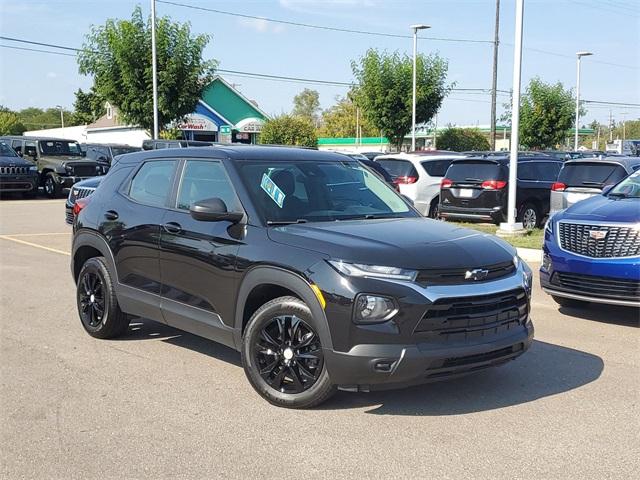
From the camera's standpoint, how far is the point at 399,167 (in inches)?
685

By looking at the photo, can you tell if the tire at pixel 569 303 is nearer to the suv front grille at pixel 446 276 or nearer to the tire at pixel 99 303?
the suv front grille at pixel 446 276

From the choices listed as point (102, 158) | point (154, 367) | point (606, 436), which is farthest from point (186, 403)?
point (102, 158)

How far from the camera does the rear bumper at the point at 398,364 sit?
439 centimetres

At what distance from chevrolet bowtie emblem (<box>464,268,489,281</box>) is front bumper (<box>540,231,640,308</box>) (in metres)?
2.98

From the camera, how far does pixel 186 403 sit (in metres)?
4.95

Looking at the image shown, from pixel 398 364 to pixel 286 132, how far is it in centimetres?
4094

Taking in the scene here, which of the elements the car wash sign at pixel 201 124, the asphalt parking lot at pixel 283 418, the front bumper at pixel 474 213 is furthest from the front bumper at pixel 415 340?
the car wash sign at pixel 201 124

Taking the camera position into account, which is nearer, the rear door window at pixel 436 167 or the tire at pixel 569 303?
the tire at pixel 569 303

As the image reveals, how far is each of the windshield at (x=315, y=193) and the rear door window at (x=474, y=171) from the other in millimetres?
9772

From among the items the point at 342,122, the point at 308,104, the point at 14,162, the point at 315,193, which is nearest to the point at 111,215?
the point at 315,193

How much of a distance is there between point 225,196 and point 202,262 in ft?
1.75

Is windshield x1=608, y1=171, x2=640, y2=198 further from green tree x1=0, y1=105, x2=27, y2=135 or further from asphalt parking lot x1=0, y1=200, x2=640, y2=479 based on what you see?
green tree x1=0, y1=105, x2=27, y2=135

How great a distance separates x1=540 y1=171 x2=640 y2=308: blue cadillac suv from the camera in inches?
278

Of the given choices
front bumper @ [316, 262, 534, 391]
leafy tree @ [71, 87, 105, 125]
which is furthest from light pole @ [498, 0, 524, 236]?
leafy tree @ [71, 87, 105, 125]
